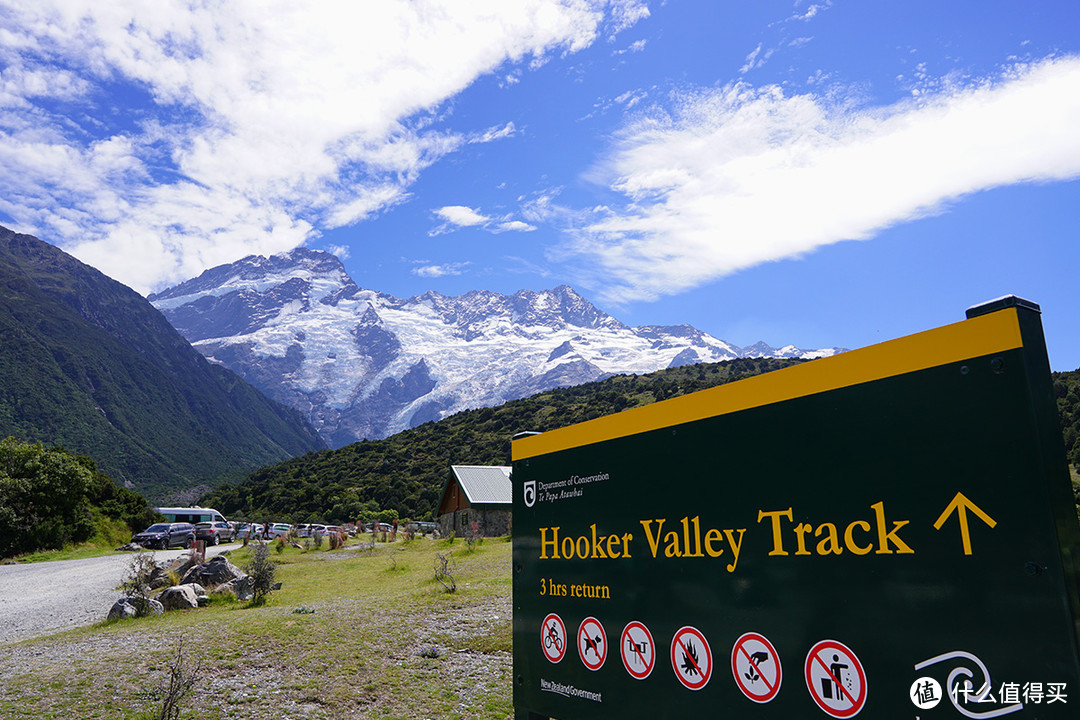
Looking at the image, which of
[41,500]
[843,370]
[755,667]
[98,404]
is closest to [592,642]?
[755,667]

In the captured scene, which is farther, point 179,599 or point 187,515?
point 187,515

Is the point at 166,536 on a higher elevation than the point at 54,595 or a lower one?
higher

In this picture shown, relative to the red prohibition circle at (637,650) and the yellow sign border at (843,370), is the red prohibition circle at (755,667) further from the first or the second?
the yellow sign border at (843,370)

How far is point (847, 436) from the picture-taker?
8.39 feet

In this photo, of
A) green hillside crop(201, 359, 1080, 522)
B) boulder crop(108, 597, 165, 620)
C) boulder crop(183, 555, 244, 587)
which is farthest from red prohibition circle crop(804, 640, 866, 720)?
green hillside crop(201, 359, 1080, 522)

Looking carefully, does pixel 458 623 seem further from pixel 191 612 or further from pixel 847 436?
pixel 847 436

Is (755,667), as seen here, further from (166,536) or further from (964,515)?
(166,536)

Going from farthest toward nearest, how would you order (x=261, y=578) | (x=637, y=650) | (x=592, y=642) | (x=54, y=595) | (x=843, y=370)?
(x=54, y=595) → (x=261, y=578) → (x=592, y=642) → (x=637, y=650) → (x=843, y=370)

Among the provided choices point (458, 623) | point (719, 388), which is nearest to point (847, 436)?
point (719, 388)

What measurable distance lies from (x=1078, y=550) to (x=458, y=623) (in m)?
10.7

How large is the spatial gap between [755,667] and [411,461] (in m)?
72.1

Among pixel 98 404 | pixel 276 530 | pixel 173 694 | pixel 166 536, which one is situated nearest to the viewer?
pixel 173 694

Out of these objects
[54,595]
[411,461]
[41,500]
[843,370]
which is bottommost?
[54,595]

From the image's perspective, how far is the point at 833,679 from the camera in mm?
2461
